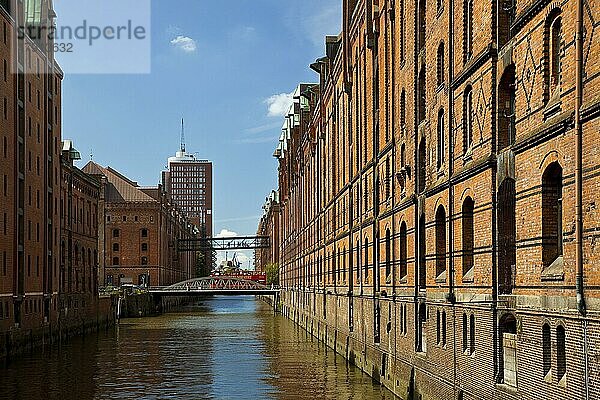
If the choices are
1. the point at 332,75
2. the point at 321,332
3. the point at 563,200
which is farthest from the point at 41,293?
the point at 563,200

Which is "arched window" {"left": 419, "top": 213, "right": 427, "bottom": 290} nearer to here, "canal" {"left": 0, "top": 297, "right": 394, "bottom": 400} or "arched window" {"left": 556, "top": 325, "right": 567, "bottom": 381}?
"canal" {"left": 0, "top": 297, "right": 394, "bottom": 400}

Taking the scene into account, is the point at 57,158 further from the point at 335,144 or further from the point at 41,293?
the point at 335,144

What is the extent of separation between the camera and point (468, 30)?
20.5m

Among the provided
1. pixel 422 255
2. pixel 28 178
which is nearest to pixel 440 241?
pixel 422 255

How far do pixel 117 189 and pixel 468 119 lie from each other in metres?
108

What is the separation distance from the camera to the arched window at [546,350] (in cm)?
1549

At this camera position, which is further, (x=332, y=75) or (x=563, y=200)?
(x=332, y=75)

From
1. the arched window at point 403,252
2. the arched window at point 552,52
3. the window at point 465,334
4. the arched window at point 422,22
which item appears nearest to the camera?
the arched window at point 552,52

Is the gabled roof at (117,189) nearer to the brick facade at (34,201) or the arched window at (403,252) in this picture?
the brick facade at (34,201)

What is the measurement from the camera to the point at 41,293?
2028 inches

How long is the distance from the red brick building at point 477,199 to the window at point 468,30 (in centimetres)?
4

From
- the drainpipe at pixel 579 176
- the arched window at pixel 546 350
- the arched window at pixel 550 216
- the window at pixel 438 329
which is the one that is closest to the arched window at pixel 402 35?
the window at pixel 438 329

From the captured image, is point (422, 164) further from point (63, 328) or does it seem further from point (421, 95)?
point (63, 328)

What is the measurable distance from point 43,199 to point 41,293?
505 cm
